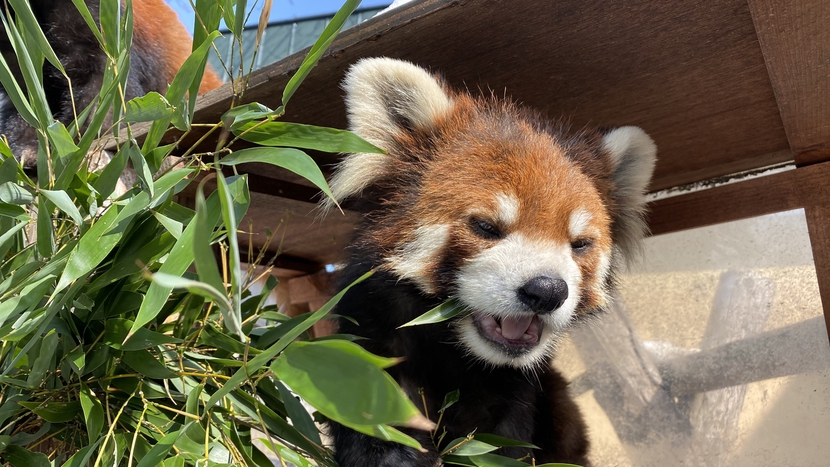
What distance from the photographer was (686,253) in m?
3.35

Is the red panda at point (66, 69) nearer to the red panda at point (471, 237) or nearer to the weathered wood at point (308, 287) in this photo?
the red panda at point (471, 237)

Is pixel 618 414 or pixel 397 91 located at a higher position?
pixel 397 91

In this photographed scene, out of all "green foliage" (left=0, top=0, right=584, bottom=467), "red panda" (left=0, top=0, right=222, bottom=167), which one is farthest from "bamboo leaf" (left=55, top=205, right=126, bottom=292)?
"red panda" (left=0, top=0, right=222, bottom=167)

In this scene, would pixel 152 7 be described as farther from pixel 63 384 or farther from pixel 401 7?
pixel 63 384

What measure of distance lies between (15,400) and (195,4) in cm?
90

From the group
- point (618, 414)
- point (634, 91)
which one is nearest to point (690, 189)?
point (634, 91)

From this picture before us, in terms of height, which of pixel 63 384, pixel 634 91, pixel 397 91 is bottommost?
pixel 634 91

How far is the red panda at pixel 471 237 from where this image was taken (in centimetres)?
158

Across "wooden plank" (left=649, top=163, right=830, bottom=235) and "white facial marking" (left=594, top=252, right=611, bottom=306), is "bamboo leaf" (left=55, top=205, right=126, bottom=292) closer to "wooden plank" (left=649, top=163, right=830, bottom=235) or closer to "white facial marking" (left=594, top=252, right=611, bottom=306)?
"white facial marking" (left=594, top=252, right=611, bottom=306)

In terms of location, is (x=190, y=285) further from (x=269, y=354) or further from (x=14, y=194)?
(x=14, y=194)

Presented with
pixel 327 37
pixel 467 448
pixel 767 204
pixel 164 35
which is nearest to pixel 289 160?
pixel 327 37

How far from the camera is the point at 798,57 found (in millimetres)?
1537

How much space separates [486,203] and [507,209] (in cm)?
5

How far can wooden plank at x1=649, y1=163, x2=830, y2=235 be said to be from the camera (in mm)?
2205
